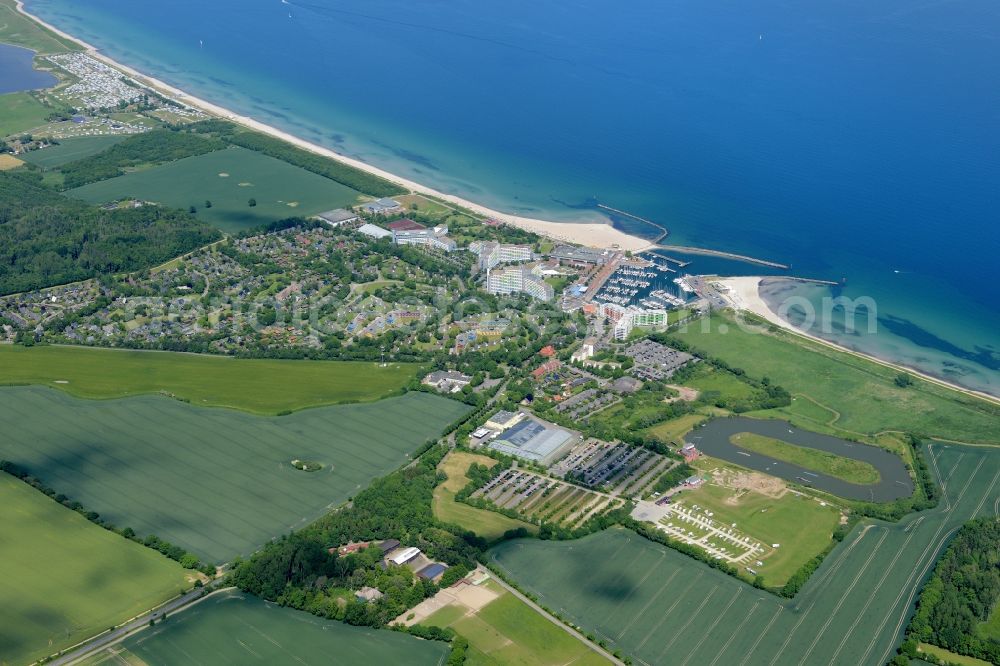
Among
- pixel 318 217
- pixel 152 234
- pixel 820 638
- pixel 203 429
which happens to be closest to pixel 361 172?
pixel 318 217

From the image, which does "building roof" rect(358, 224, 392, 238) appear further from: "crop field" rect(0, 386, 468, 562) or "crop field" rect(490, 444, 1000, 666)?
"crop field" rect(490, 444, 1000, 666)

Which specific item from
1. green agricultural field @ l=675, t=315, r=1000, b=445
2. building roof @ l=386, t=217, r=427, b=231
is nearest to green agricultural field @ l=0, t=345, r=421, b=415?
green agricultural field @ l=675, t=315, r=1000, b=445

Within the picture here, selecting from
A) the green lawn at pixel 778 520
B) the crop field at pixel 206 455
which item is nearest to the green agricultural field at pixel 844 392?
the green lawn at pixel 778 520

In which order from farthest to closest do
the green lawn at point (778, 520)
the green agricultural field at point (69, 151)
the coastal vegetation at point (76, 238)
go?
the green agricultural field at point (69, 151)
the coastal vegetation at point (76, 238)
the green lawn at point (778, 520)

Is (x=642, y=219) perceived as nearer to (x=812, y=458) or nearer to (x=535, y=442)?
(x=812, y=458)

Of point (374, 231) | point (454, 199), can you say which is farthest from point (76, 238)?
point (454, 199)

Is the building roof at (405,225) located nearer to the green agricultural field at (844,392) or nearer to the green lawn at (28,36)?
the green agricultural field at (844,392)
